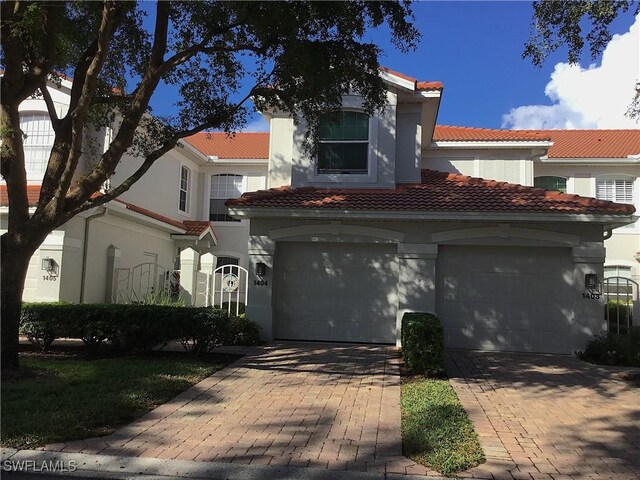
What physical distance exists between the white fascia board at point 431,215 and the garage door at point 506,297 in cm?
87

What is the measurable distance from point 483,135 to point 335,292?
31.0 ft

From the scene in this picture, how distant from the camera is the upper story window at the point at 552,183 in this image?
20.7 m

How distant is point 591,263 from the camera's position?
11.1 metres

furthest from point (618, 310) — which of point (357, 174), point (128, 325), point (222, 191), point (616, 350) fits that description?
point (222, 191)

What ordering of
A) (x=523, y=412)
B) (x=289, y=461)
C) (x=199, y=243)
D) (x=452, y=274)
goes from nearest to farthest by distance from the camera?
(x=289, y=461), (x=523, y=412), (x=452, y=274), (x=199, y=243)

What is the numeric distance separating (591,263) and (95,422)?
33.8 ft

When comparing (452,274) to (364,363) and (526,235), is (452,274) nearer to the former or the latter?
(526,235)

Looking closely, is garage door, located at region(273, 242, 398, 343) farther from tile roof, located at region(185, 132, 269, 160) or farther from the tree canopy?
tile roof, located at region(185, 132, 269, 160)

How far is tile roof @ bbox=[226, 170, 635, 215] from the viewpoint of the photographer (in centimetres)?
1096

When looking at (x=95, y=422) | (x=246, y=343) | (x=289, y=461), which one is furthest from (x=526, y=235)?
(x=95, y=422)

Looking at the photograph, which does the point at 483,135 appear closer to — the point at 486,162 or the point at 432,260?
the point at 486,162

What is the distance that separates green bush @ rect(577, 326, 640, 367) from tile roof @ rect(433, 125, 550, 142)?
849cm

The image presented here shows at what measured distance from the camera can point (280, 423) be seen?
5891 mm

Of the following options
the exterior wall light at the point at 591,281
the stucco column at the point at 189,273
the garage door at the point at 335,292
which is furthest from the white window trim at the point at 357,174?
the exterior wall light at the point at 591,281
